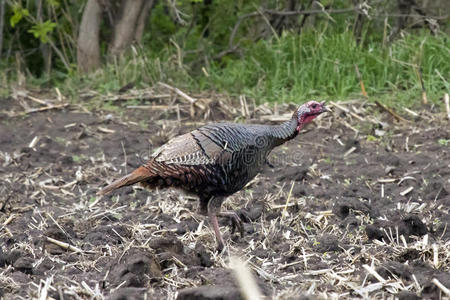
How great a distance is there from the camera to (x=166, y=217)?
5.75 m

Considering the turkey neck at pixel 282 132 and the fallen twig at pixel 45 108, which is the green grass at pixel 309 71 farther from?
the turkey neck at pixel 282 132

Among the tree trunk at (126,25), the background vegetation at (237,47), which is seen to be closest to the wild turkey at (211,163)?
the background vegetation at (237,47)

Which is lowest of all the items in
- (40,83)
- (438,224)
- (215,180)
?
(40,83)

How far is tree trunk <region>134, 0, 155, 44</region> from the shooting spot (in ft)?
33.4

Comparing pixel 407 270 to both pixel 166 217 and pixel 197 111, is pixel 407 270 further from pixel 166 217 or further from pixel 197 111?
pixel 197 111

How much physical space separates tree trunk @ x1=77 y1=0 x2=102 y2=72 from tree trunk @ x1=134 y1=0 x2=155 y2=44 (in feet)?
1.62

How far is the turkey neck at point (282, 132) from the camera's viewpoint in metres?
5.14

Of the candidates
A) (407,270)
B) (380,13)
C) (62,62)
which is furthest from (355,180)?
(62,62)

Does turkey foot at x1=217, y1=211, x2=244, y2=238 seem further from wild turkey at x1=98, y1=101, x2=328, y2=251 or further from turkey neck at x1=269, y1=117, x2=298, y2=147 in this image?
turkey neck at x1=269, y1=117, x2=298, y2=147

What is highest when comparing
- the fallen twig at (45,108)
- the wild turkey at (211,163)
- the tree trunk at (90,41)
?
the wild turkey at (211,163)

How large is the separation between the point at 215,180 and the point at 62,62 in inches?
258

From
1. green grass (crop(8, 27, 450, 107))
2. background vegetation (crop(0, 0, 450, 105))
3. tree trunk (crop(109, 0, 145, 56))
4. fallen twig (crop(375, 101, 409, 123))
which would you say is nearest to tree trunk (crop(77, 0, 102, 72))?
background vegetation (crop(0, 0, 450, 105))

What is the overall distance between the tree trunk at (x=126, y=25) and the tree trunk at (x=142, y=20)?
1.8 inches

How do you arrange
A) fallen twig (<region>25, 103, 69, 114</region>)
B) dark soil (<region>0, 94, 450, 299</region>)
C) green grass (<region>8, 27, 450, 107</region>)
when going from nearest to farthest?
dark soil (<region>0, 94, 450, 299</region>) → fallen twig (<region>25, 103, 69, 114</region>) → green grass (<region>8, 27, 450, 107</region>)
